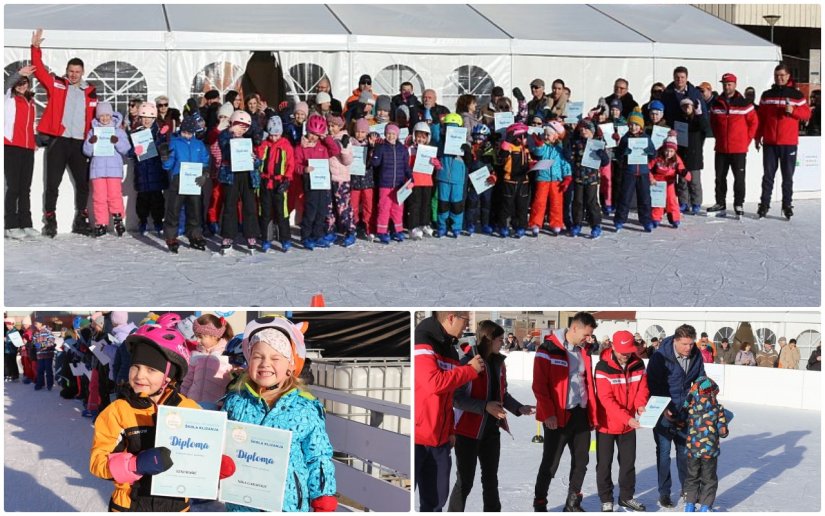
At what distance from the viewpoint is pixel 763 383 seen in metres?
13.6

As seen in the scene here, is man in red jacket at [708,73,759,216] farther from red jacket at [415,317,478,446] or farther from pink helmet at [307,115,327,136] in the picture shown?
red jacket at [415,317,478,446]

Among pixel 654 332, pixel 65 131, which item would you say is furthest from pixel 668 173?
pixel 65 131

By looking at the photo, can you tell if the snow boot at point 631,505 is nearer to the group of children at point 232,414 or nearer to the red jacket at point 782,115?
the group of children at point 232,414

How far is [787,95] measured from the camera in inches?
495

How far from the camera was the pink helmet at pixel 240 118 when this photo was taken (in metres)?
10.6

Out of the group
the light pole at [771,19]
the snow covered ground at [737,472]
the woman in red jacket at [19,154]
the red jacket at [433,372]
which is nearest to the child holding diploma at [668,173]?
the snow covered ground at [737,472]

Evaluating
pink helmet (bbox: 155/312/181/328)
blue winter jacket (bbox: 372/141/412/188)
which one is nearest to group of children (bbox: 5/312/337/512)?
pink helmet (bbox: 155/312/181/328)

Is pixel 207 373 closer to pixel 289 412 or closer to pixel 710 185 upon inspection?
pixel 289 412

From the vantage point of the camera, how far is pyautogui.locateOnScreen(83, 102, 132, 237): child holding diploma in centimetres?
1136

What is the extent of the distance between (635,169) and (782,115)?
1.86 m

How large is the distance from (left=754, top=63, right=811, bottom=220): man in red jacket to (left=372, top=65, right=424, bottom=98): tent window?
5.28 meters

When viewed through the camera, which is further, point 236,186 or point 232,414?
point 236,186

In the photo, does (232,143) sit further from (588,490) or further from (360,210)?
(588,490)

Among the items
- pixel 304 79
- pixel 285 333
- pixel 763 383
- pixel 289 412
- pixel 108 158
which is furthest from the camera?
pixel 304 79
